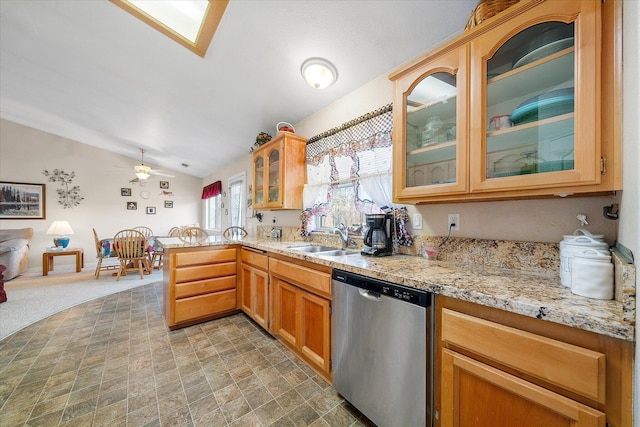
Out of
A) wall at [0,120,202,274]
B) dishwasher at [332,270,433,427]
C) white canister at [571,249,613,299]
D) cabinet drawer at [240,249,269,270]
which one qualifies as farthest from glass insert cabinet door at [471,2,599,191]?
wall at [0,120,202,274]

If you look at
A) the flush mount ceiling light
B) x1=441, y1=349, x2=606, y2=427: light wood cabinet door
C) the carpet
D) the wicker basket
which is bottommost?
the carpet

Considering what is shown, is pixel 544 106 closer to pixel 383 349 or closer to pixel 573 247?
pixel 573 247

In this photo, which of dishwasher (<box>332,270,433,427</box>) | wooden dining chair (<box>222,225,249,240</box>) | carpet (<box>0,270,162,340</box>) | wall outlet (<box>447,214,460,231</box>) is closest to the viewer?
dishwasher (<box>332,270,433,427</box>)

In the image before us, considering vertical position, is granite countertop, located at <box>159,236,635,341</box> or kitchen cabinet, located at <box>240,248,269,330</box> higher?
granite countertop, located at <box>159,236,635,341</box>

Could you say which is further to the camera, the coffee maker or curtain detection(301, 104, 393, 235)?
Answer: curtain detection(301, 104, 393, 235)

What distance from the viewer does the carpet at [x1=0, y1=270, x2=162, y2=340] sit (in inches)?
101

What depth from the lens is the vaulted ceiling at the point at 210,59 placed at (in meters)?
1.56

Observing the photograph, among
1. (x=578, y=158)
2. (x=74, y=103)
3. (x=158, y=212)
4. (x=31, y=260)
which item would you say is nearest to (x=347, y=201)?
(x=578, y=158)

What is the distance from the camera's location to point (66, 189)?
5273mm

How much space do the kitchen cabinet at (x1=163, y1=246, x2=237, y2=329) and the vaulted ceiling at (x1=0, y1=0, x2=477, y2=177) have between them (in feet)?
5.72

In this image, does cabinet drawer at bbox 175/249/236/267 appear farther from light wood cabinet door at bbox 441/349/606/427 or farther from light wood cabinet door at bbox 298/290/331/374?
light wood cabinet door at bbox 441/349/606/427

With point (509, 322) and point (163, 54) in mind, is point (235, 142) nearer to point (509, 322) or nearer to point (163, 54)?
point (163, 54)

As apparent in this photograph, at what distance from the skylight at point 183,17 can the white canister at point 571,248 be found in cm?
241

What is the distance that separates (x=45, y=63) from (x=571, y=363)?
15.8 feet
